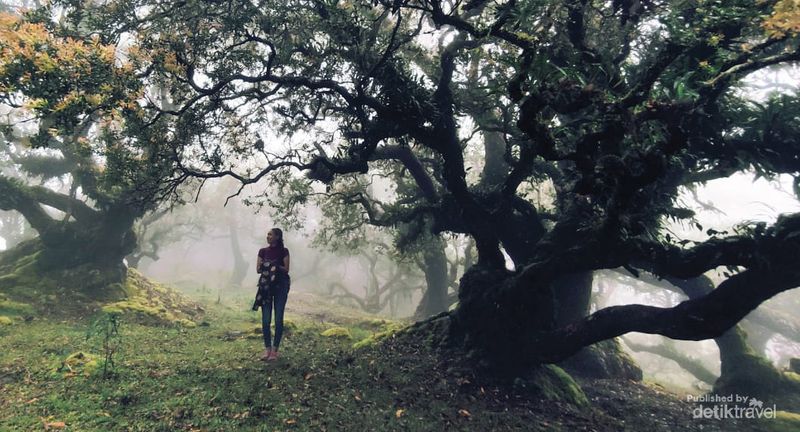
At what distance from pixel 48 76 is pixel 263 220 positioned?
61.4 m

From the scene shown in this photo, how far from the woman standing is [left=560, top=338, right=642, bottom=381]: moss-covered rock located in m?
9.42

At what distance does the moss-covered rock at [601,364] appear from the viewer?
12.3m

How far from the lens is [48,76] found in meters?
6.02

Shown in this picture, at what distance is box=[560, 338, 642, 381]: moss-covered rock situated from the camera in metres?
12.3

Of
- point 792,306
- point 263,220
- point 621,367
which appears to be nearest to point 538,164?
point 621,367

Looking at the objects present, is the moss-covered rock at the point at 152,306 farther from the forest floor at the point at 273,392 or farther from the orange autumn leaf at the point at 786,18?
the orange autumn leaf at the point at 786,18

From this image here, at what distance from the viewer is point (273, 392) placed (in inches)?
271

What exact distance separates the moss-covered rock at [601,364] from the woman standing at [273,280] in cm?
942

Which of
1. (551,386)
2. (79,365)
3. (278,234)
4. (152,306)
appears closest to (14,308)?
(152,306)

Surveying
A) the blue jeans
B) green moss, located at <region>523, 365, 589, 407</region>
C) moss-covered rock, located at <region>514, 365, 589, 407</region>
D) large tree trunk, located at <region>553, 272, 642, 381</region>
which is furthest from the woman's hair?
large tree trunk, located at <region>553, 272, 642, 381</region>

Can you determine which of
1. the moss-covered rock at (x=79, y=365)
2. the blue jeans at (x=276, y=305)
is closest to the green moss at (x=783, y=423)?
the blue jeans at (x=276, y=305)

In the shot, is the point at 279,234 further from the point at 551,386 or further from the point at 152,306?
the point at 152,306

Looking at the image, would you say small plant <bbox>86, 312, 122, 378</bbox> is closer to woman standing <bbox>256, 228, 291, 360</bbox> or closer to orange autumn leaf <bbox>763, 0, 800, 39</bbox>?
woman standing <bbox>256, 228, 291, 360</bbox>

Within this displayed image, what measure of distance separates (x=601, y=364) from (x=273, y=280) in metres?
11.0
